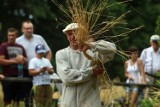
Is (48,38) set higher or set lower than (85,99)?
higher

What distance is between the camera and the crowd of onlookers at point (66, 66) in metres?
11.8

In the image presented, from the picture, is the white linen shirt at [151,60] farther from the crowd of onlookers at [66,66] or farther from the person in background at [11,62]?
the person in background at [11,62]

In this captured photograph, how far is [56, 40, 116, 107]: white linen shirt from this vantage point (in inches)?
465

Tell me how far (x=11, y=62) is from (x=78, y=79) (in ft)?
13.0

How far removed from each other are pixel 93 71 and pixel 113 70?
21553 millimetres

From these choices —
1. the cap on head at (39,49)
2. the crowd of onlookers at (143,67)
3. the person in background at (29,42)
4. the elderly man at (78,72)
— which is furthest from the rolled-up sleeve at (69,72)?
the crowd of onlookers at (143,67)

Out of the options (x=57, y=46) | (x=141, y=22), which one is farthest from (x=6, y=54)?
(x=141, y=22)

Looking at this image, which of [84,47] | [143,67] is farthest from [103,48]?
[143,67]

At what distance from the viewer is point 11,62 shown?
15.6 metres

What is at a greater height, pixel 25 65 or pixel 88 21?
pixel 88 21

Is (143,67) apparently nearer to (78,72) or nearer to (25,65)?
(25,65)

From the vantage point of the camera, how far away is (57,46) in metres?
32.2

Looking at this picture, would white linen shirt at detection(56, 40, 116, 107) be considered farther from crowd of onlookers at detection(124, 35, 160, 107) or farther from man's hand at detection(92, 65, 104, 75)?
crowd of onlookers at detection(124, 35, 160, 107)

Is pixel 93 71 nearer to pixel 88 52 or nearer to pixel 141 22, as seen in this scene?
pixel 88 52
